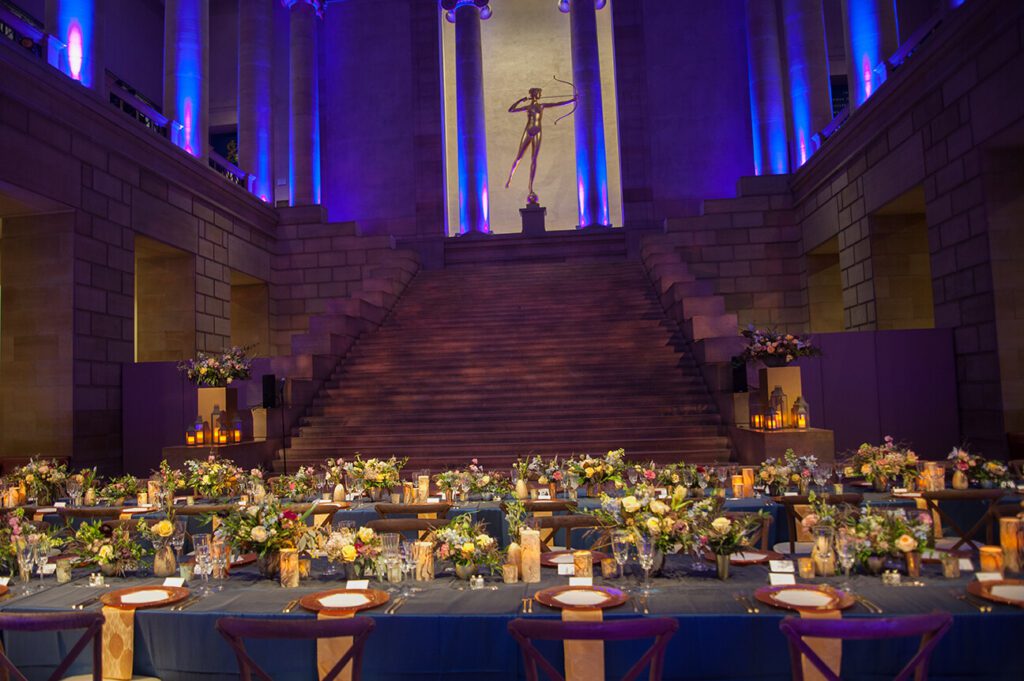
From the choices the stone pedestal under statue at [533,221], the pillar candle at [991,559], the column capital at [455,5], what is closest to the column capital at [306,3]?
the column capital at [455,5]

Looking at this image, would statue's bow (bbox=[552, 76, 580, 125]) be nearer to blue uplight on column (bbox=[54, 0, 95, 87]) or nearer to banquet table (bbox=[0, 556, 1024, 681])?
blue uplight on column (bbox=[54, 0, 95, 87])

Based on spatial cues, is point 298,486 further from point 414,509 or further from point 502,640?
point 502,640

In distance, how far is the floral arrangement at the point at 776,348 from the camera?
10352mm

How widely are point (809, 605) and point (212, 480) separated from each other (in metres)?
4.95

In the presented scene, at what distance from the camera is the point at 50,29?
13.0m

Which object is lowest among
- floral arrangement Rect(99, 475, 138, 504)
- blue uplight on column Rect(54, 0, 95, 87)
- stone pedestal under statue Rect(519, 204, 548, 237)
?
floral arrangement Rect(99, 475, 138, 504)

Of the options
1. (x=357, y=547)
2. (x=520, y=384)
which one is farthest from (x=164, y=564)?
(x=520, y=384)

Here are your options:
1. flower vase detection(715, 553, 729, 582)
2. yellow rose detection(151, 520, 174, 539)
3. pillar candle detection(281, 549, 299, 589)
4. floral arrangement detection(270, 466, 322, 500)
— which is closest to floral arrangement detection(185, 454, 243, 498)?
floral arrangement detection(270, 466, 322, 500)

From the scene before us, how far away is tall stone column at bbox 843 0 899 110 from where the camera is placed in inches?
576

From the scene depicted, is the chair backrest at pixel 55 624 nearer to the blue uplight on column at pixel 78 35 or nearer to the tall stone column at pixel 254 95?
the blue uplight on column at pixel 78 35

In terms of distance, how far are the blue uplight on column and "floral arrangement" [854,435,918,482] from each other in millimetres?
12628

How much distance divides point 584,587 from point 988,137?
9.50 metres

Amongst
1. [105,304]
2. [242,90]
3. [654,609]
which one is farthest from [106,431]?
[654,609]

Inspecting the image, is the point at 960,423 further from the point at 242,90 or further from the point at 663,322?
the point at 242,90
